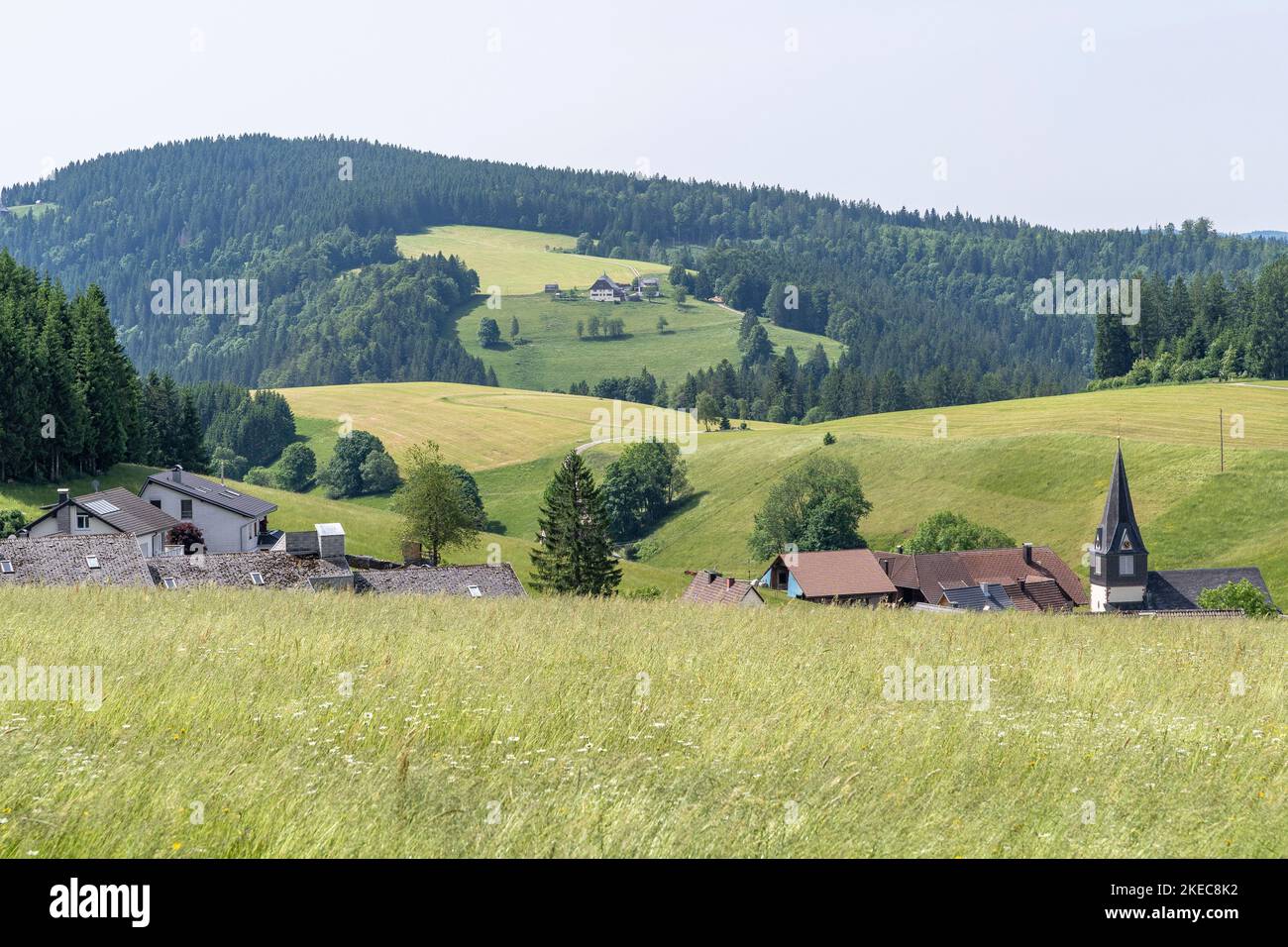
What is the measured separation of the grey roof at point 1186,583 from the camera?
8062cm

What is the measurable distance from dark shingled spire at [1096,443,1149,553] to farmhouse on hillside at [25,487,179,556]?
202 ft

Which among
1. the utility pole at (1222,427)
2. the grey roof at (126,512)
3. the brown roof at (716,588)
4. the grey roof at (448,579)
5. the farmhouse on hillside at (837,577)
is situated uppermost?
the utility pole at (1222,427)

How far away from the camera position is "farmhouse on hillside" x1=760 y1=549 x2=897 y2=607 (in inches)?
3307

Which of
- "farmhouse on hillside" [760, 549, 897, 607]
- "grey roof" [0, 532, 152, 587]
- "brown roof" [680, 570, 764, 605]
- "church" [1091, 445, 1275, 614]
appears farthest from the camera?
"farmhouse on hillside" [760, 549, 897, 607]

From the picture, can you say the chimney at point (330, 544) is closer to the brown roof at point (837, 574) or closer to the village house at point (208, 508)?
the village house at point (208, 508)

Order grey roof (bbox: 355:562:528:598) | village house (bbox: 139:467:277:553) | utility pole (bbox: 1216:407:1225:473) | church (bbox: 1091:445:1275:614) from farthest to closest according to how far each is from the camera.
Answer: utility pole (bbox: 1216:407:1225:473)
church (bbox: 1091:445:1275:614)
village house (bbox: 139:467:277:553)
grey roof (bbox: 355:562:528:598)

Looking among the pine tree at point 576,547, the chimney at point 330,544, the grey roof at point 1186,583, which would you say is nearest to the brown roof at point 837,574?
the pine tree at point 576,547

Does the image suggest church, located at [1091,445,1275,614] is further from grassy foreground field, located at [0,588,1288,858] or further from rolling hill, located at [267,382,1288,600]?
grassy foreground field, located at [0,588,1288,858]

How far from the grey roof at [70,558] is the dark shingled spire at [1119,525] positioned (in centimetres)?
6127

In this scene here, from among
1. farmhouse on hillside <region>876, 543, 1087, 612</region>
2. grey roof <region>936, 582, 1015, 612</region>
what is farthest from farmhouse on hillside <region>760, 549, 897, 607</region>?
grey roof <region>936, 582, 1015, 612</region>

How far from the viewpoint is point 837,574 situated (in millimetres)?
86562

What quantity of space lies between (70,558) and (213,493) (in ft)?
101

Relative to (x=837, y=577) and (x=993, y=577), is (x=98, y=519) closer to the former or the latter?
(x=837, y=577)

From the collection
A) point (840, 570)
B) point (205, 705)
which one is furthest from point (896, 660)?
point (840, 570)
